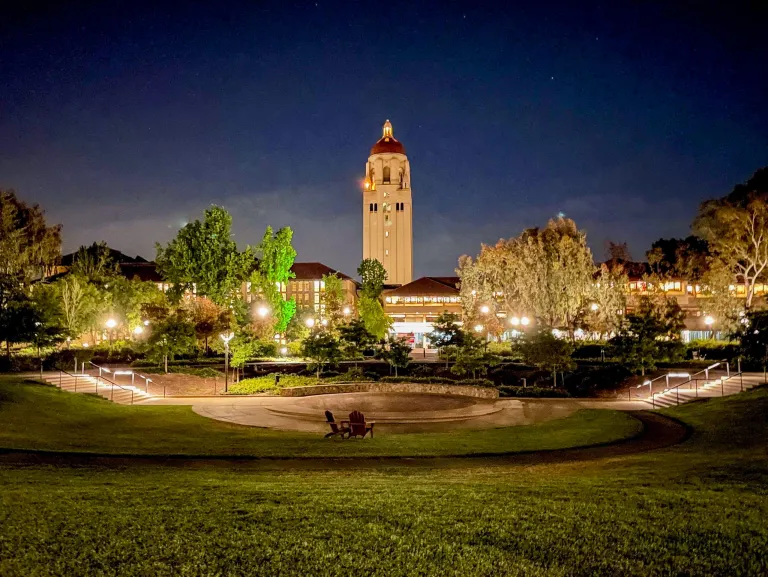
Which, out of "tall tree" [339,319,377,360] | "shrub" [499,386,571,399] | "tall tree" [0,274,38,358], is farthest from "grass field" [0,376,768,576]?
"tall tree" [339,319,377,360]

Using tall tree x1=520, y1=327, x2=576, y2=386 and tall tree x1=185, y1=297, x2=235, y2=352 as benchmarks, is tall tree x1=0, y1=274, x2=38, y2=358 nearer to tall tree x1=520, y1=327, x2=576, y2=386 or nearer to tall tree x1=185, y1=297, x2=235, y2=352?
tall tree x1=185, y1=297, x2=235, y2=352

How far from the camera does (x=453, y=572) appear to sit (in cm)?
505

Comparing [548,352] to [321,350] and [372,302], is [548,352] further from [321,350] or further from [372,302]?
[372,302]

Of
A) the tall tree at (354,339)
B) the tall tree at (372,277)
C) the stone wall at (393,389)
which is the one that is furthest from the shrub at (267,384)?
the tall tree at (372,277)

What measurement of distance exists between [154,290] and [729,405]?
44.6 meters

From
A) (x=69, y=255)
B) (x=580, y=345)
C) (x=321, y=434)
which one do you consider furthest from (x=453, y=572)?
(x=69, y=255)

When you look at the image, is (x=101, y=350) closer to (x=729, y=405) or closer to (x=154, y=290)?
(x=154, y=290)

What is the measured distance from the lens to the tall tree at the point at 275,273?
45.7 m

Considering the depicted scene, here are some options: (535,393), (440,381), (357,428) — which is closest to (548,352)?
(535,393)

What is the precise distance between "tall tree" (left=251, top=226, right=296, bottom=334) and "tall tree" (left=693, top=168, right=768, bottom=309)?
34.4 m

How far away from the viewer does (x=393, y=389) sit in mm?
28766

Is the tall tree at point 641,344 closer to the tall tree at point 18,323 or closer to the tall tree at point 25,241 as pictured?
the tall tree at point 18,323

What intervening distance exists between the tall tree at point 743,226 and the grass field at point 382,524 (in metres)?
40.9

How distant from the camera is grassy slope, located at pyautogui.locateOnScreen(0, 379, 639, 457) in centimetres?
1352
